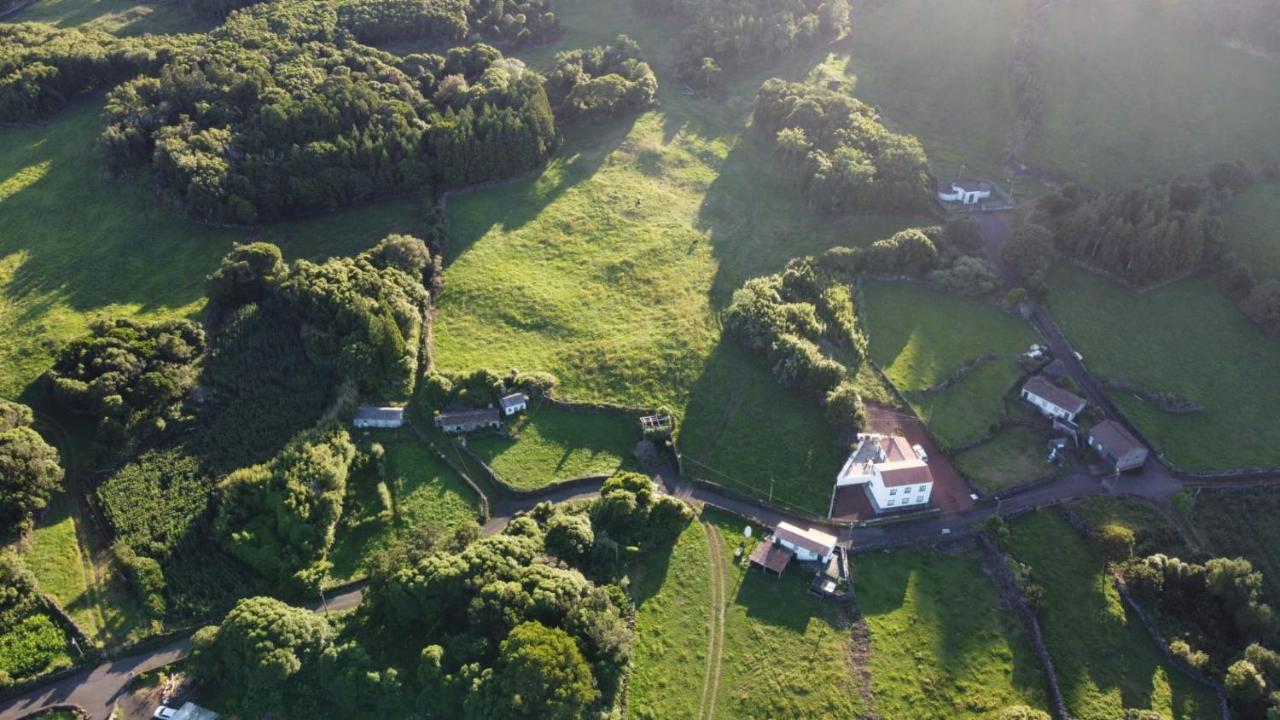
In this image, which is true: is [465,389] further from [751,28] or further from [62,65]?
[751,28]

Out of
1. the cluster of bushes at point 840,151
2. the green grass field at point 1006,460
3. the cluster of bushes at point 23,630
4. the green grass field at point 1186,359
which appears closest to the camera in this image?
the cluster of bushes at point 23,630

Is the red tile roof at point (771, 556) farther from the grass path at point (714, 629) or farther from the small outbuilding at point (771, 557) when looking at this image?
the grass path at point (714, 629)

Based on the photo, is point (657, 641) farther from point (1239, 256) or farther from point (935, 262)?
point (1239, 256)

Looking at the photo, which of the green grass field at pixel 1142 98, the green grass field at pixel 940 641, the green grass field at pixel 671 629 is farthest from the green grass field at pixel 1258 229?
the green grass field at pixel 671 629

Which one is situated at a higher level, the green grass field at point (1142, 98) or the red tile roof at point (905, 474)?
the green grass field at point (1142, 98)

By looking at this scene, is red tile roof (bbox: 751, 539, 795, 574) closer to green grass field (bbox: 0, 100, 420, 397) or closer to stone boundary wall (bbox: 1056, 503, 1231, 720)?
stone boundary wall (bbox: 1056, 503, 1231, 720)

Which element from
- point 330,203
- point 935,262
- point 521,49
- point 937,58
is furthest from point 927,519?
point 521,49

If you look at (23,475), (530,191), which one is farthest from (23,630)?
(530,191)
